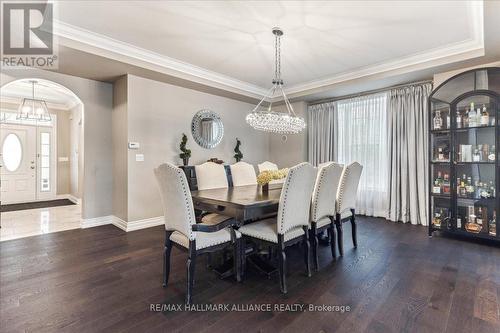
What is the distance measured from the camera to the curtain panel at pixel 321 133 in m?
5.39

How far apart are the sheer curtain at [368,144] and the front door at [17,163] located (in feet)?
25.1

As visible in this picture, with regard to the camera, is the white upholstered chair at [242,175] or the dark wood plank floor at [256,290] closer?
the dark wood plank floor at [256,290]

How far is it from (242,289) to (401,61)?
391 centimetres

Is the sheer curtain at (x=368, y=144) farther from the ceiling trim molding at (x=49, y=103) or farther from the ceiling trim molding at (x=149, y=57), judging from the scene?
the ceiling trim molding at (x=49, y=103)

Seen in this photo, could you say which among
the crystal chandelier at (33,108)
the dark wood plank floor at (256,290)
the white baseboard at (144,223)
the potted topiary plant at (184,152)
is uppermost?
the crystal chandelier at (33,108)

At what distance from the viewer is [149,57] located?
3668 mm

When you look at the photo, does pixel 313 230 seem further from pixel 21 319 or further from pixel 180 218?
pixel 21 319

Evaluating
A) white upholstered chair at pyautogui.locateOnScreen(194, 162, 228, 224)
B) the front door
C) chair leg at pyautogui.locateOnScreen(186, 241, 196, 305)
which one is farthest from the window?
chair leg at pyautogui.locateOnScreen(186, 241, 196, 305)

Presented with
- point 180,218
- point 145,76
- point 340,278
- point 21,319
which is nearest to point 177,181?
point 180,218

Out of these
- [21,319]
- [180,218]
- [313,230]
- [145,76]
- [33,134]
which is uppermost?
[145,76]

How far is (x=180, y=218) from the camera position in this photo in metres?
2.04

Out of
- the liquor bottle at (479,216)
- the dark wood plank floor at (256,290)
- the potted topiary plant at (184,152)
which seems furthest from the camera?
the potted topiary plant at (184,152)

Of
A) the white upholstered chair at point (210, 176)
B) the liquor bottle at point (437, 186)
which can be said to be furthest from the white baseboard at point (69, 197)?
the liquor bottle at point (437, 186)

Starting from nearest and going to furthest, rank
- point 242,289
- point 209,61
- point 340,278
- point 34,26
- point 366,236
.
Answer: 1. point 242,289
2. point 340,278
3. point 34,26
4. point 366,236
5. point 209,61
